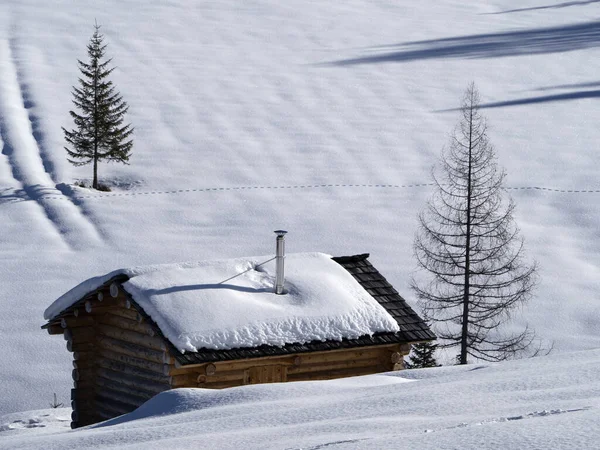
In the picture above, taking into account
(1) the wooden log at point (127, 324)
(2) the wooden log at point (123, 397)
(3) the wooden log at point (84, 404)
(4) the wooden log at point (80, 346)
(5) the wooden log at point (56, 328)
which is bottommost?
(3) the wooden log at point (84, 404)

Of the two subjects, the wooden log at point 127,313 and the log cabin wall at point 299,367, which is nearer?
the log cabin wall at point 299,367

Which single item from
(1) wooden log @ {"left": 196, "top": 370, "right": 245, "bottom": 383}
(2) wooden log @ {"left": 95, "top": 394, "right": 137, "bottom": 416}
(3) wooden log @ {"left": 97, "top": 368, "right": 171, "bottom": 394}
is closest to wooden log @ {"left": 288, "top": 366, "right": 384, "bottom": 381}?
(1) wooden log @ {"left": 196, "top": 370, "right": 245, "bottom": 383}

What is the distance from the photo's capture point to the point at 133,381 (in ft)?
50.5

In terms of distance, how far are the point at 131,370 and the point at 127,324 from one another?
73 centimetres

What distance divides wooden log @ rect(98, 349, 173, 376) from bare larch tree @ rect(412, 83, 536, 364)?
734cm

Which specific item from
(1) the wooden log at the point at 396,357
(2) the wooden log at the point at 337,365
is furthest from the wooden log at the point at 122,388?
(1) the wooden log at the point at 396,357

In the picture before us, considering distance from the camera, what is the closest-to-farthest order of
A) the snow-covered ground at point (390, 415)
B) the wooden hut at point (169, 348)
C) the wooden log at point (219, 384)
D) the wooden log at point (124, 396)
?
1. the snow-covered ground at point (390, 415)
2. the wooden hut at point (169, 348)
3. the wooden log at point (219, 384)
4. the wooden log at point (124, 396)

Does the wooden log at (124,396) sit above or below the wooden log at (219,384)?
below

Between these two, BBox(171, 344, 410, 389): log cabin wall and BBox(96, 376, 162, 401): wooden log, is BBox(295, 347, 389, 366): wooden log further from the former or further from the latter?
BBox(96, 376, 162, 401): wooden log

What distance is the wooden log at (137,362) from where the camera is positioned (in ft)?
46.5

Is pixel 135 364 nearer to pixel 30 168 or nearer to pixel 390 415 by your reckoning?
pixel 390 415

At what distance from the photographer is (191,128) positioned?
1651 inches

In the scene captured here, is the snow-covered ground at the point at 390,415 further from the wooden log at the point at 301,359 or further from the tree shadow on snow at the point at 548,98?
the tree shadow on snow at the point at 548,98

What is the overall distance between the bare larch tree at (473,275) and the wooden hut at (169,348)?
513 centimetres
